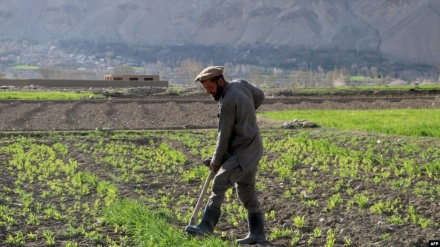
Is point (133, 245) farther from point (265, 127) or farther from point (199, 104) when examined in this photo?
point (199, 104)

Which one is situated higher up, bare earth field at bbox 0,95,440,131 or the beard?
the beard

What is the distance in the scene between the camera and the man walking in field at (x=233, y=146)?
7.27 m

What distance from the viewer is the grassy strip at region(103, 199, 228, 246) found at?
23.2 feet

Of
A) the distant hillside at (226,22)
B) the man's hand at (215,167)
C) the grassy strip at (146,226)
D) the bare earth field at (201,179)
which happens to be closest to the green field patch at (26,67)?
the distant hillside at (226,22)

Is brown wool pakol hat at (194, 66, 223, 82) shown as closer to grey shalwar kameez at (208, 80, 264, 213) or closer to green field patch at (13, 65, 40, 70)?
grey shalwar kameez at (208, 80, 264, 213)

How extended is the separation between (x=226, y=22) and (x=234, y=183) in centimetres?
17276

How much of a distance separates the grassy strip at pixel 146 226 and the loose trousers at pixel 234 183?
52 centimetres

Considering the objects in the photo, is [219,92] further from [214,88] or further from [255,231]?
[255,231]

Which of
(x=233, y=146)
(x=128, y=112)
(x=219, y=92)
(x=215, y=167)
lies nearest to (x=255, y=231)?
(x=215, y=167)

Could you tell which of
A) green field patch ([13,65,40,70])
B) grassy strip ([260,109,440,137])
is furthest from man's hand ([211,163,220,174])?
green field patch ([13,65,40,70])

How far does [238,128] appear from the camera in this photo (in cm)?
733

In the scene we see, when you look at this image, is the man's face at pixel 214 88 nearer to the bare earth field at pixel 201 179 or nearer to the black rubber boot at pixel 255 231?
the black rubber boot at pixel 255 231

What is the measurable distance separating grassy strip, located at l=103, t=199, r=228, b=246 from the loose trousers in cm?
52

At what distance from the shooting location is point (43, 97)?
35.3 m
